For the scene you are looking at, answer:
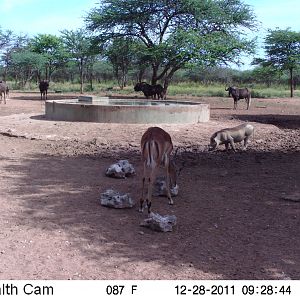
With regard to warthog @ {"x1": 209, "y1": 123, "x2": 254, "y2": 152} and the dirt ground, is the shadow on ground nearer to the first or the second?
the dirt ground

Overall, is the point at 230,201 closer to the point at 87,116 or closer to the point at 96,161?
the point at 96,161

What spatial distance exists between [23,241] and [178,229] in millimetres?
1753

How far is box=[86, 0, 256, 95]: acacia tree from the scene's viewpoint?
30.2 metres

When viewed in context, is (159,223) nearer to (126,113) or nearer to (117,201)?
(117,201)

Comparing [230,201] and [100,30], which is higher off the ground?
[100,30]

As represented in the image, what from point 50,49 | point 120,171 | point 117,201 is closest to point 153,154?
point 117,201

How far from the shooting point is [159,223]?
17.5 ft

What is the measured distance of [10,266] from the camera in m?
4.18

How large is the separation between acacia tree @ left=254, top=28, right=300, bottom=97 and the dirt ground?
33.8 m

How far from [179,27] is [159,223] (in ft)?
94.7

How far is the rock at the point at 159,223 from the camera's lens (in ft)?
17.5

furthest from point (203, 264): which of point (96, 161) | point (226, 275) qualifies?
point (96, 161)

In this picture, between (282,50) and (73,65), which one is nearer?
(282,50)

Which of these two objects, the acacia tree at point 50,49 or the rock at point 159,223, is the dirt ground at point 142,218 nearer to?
the rock at point 159,223
